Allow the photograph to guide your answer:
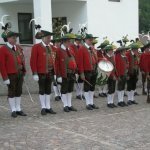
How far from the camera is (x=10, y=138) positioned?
7.48 metres

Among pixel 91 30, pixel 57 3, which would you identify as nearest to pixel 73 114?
pixel 91 30

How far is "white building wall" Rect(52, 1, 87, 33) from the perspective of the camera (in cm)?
1800

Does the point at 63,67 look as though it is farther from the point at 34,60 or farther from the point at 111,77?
the point at 111,77

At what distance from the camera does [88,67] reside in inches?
421

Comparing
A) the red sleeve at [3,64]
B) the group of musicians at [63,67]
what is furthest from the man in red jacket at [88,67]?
the red sleeve at [3,64]

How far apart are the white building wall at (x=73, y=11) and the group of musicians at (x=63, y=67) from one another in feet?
20.3

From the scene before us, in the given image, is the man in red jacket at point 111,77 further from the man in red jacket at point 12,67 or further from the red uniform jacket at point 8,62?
the red uniform jacket at point 8,62

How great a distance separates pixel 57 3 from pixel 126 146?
12.8 meters

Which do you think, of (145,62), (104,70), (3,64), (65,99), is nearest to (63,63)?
(65,99)

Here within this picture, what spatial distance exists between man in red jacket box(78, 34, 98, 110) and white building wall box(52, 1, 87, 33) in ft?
23.5

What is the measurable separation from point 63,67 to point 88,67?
812mm

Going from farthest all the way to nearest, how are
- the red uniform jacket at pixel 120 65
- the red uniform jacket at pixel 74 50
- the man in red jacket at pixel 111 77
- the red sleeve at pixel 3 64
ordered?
the red uniform jacket at pixel 120 65 < the man in red jacket at pixel 111 77 < the red uniform jacket at pixel 74 50 < the red sleeve at pixel 3 64

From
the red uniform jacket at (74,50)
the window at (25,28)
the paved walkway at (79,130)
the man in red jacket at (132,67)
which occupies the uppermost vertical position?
the window at (25,28)

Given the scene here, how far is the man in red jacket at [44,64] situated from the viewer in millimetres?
9773
